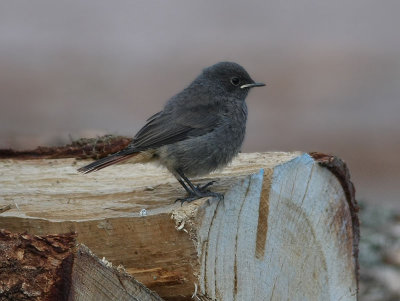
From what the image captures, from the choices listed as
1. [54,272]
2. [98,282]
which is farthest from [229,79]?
[54,272]

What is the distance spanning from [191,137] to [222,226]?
1.37 metres

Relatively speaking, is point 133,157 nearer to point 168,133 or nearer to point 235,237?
point 168,133

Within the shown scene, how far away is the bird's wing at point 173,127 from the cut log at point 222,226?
1.10 feet

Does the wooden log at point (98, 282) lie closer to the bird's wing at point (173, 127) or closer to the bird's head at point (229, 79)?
the bird's wing at point (173, 127)

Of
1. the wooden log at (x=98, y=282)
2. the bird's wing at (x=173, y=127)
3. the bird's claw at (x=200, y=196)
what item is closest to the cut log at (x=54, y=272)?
the wooden log at (x=98, y=282)

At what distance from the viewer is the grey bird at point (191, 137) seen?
5383 millimetres

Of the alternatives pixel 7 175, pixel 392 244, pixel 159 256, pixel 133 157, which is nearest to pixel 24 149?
pixel 7 175

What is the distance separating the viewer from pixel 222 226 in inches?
169

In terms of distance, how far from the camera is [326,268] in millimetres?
4988

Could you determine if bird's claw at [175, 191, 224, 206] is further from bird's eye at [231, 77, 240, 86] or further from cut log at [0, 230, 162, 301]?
bird's eye at [231, 77, 240, 86]

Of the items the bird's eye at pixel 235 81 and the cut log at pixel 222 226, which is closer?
the cut log at pixel 222 226

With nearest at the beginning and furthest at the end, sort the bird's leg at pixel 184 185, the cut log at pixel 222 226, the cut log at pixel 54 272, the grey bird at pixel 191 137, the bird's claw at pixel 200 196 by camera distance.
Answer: the cut log at pixel 54 272 → the cut log at pixel 222 226 → the bird's claw at pixel 200 196 → the bird's leg at pixel 184 185 → the grey bird at pixel 191 137

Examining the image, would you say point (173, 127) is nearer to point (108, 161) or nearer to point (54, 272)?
point (108, 161)

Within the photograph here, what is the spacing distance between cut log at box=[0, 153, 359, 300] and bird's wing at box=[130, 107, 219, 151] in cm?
33
